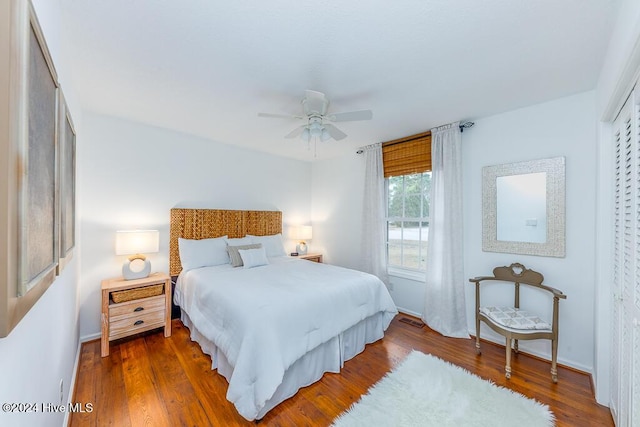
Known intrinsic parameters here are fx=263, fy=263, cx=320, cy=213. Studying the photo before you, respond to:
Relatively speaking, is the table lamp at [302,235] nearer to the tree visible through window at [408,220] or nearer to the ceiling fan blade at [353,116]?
the tree visible through window at [408,220]

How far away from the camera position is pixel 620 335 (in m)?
1.70

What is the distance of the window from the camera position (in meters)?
3.54

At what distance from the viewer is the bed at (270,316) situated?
5.96 feet

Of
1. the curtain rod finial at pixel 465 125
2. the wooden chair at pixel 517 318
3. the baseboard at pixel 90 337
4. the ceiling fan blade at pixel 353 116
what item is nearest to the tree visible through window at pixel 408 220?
the curtain rod finial at pixel 465 125

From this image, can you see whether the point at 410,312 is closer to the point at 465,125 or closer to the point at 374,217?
the point at 374,217

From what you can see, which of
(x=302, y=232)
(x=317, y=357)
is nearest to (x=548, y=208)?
(x=317, y=357)

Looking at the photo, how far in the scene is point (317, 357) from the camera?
7.43 ft

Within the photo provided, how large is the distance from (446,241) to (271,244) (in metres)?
2.51

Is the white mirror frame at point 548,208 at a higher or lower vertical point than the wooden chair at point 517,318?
higher

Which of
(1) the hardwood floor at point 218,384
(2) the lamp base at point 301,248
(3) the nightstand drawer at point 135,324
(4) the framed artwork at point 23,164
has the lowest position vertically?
(1) the hardwood floor at point 218,384

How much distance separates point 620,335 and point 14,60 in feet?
10.2

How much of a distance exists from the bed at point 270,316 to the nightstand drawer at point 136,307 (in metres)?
0.26

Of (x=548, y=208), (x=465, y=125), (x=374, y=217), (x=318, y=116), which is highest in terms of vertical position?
(x=465, y=125)

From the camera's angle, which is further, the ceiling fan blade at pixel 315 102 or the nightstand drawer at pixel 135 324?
the nightstand drawer at pixel 135 324
